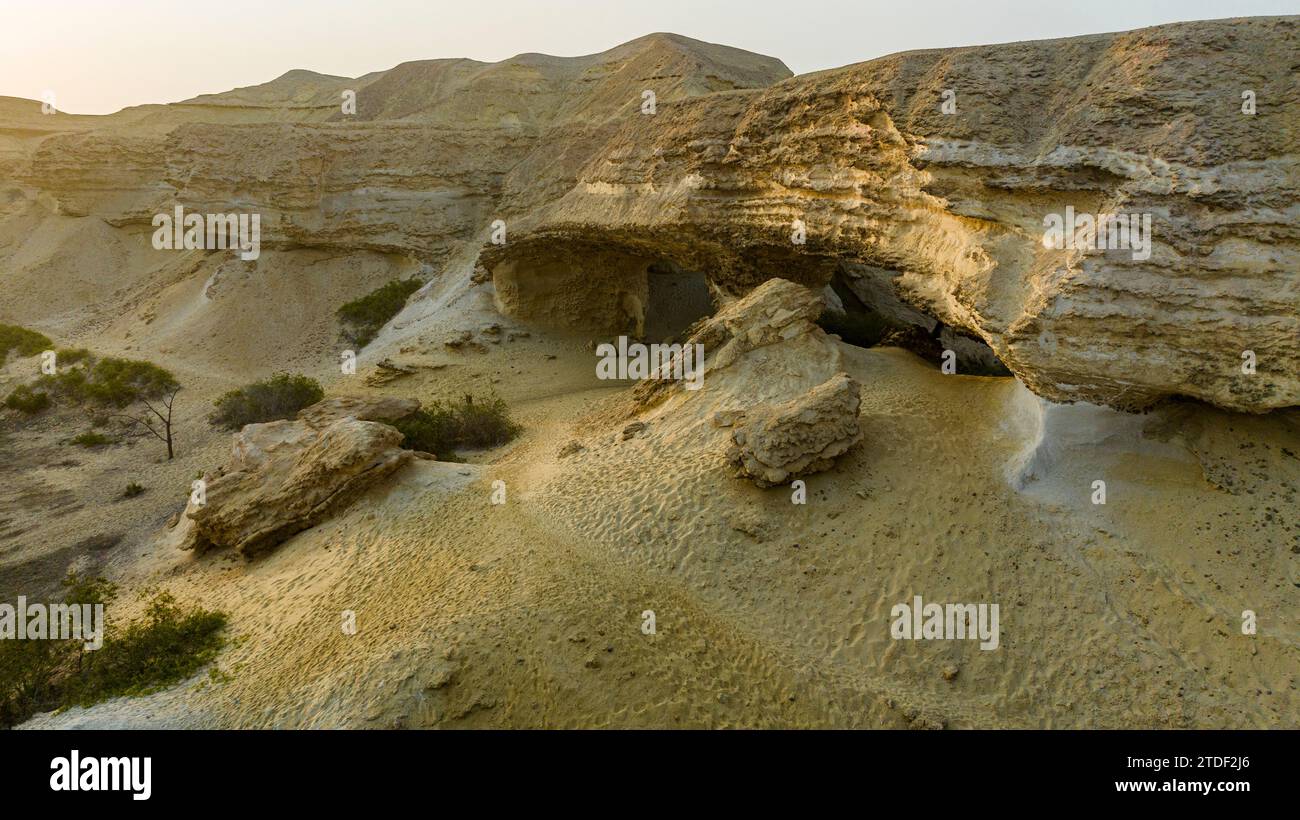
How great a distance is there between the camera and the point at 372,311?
2767 cm

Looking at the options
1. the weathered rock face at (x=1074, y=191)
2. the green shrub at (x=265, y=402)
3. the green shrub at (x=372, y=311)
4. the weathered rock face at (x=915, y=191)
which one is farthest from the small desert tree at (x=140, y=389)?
the weathered rock face at (x=1074, y=191)

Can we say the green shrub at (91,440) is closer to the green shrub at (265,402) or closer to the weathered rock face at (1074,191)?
the green shrub at (265,402)

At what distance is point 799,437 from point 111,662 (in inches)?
443

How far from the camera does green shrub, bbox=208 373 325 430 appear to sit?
838 inches

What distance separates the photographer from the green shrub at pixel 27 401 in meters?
23.0

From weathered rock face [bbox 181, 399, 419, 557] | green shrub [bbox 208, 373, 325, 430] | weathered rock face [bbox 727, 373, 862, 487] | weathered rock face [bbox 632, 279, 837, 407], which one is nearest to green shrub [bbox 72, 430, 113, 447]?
green shrub [bbox 208, 373, 325, 430]

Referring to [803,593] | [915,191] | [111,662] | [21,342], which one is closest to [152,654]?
[111,662]

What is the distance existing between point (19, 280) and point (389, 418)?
25.0 meters

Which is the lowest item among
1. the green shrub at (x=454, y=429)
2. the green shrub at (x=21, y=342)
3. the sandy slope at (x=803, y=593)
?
the sandy slope at (x=803, y=593)

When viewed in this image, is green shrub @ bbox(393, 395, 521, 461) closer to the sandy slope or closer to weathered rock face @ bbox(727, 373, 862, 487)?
the sandy slope

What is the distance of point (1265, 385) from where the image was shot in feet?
34.2

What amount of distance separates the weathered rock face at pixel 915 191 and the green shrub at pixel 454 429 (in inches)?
256

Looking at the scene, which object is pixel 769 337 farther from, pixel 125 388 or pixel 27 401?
pixel 27 401
